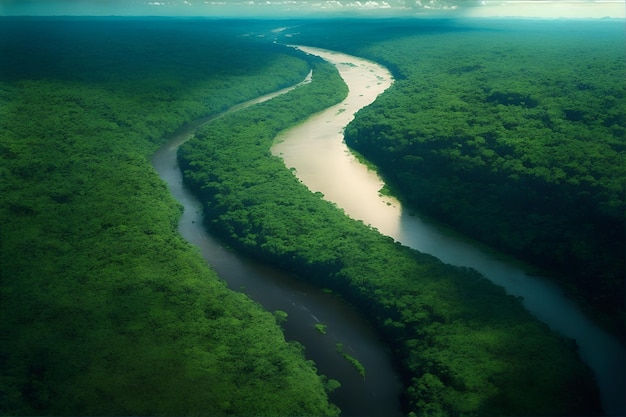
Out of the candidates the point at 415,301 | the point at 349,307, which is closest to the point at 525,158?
the point at 415,301

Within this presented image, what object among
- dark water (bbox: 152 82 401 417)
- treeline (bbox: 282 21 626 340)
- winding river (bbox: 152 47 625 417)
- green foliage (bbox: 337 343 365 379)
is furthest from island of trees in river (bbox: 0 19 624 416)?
green foliage (bbox: 337 343 365 379)

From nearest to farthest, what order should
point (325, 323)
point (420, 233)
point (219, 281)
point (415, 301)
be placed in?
point (415, 301) < point (325, 323) < point (219, 281) < point (420, 233)

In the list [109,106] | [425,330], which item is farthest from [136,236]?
[109,106]

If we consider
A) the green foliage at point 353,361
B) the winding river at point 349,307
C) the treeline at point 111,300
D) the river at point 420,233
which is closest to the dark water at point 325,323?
the winding river at point 349,307

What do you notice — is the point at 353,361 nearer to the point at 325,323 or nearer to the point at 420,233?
the point at 325,323

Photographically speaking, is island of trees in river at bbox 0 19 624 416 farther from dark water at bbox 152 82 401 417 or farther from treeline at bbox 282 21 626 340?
dark water at bbox 152 82 401 417

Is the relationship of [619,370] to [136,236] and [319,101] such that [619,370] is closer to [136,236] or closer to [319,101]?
[136,236]
